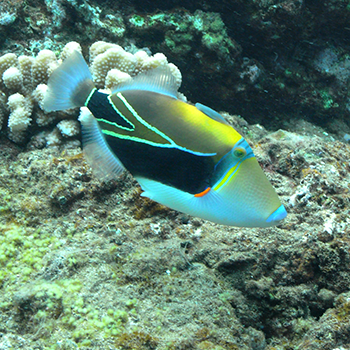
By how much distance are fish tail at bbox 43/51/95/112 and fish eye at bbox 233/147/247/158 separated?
879 mm

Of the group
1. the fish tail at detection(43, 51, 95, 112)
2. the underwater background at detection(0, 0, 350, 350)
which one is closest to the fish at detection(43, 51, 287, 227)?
the fish tail at detection(43, 51, 95, 112)

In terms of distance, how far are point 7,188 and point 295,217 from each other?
2727 millimetres

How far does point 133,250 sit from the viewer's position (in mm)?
2221

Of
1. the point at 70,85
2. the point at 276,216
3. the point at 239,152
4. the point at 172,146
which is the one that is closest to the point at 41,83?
the point at 70,85

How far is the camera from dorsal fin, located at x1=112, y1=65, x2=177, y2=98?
162 centimetres

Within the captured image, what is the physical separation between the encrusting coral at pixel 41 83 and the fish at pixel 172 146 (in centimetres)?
174

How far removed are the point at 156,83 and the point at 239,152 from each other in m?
0.63

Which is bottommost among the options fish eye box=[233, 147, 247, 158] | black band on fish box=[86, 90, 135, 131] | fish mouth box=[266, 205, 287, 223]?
fish mouth box=[266, 205, 287, 223]

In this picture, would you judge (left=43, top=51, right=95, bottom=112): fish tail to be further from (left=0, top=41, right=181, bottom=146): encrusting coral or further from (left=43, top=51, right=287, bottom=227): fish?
(left=0, top=41, right=181, bottom=146): encrusting coral

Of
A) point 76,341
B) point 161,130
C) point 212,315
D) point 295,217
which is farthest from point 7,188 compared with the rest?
point 295,217

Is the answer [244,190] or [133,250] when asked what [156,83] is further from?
[133,250]

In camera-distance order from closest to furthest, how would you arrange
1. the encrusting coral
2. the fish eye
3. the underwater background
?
the fish eye → the underwater background → the encrusting coral

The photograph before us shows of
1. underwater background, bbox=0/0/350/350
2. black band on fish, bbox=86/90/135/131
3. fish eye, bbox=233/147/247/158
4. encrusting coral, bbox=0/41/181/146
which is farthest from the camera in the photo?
encrusting coral, bbox=0/41/181/146

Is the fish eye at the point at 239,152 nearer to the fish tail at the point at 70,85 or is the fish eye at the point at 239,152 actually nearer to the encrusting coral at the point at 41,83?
the fish tail at the point at 70,85
